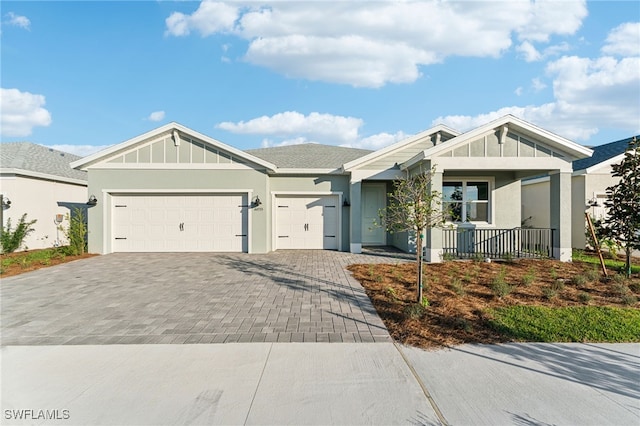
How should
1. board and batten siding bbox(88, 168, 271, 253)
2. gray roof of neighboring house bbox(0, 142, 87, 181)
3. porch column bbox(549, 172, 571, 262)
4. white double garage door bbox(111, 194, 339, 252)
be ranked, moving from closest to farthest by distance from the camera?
porch column bbox(549, 172, 571, 262), board and batten siding bbox(88, 168, 271, 253), white double garage door bbox(111, 194, 339, 252), gray roof of neighboring house bbox(0, 142, 87, 181)

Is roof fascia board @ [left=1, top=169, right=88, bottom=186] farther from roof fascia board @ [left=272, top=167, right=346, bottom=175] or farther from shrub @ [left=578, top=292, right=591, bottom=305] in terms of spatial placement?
shrub @ [left=578, top=292, right=591, bottom=305]

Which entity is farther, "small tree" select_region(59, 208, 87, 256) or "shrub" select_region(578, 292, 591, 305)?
"small tree" select_region(59, 208, 87, 256)

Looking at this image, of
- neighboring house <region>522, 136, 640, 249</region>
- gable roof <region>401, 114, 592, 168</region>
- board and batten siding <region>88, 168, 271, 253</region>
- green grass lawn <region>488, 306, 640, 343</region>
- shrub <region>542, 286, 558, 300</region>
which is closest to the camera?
green grass lawn <region>488, 306, 640, 343</region>

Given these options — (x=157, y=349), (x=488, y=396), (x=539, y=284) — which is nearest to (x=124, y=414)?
(x=157, y=349)

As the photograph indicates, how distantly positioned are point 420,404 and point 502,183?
1146 centimetres

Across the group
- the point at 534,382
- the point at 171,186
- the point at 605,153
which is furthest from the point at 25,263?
the point at 605,153

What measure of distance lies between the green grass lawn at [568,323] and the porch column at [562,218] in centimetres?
536

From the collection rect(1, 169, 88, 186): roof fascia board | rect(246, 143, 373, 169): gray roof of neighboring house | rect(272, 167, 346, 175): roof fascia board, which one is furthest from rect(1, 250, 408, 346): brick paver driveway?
rect(1, 169, 88, 186): roof fascia board

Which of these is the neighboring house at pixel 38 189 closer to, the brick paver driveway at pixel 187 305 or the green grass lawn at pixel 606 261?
the brick paver driveway at pixel 187 305

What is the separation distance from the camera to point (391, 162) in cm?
1254

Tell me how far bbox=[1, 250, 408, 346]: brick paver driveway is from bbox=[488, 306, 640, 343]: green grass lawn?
6.39ft

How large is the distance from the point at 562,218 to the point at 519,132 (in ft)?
10.1

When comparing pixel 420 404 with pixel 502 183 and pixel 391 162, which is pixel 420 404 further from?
pixel 502 183

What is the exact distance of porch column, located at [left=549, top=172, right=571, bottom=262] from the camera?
10.3 metres
